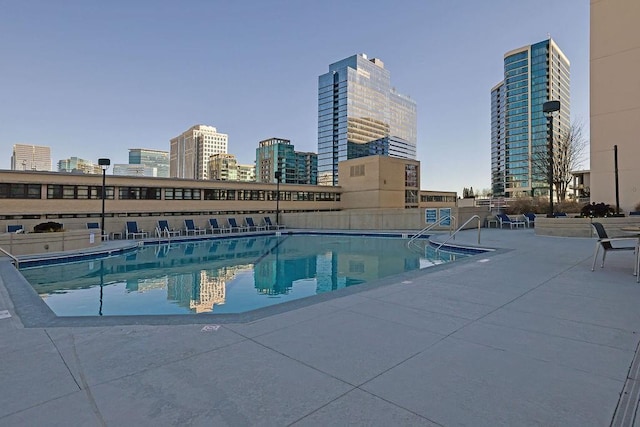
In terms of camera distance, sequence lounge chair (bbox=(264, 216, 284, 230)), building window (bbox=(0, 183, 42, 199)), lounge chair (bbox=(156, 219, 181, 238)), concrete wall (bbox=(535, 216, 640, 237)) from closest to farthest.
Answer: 1. concrete wall (bbox=(535, 216, 640, 237))
2. building window (bbox=(0, 183, 42, 199))
3. lounge chair (bbox=(156, 219, 181, 238))
4. lounge chair (bbox=(264, 216, 284, 230))

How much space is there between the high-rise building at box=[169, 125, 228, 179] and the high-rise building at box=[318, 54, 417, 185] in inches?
2171

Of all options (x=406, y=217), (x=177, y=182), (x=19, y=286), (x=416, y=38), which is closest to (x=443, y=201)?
(x=416, y=38)

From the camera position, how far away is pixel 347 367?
99.7 inches

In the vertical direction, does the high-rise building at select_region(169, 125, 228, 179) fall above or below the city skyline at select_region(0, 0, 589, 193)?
above

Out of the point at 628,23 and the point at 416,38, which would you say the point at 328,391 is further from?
the point at 416,38

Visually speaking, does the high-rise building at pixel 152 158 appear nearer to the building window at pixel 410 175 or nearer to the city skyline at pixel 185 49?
the city skyline at pixel 185 49

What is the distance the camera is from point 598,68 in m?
19.9

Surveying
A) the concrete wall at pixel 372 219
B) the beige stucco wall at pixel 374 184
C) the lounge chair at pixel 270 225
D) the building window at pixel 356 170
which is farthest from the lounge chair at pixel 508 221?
the building window at pixel 356 170

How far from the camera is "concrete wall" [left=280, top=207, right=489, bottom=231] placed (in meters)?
19.8

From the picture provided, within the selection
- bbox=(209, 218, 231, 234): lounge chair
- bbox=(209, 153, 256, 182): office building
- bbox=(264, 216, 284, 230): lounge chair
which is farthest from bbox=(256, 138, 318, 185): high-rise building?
bbox=(209, 218, 231, 234): lounge chair

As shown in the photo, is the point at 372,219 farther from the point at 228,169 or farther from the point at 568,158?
the point at 228,169

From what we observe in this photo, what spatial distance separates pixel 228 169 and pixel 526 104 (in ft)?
303

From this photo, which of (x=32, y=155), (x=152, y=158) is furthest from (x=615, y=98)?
(x=152, y=158)

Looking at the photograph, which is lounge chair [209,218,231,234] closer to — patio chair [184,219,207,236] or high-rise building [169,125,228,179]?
patio chair [184,219,207,236]
